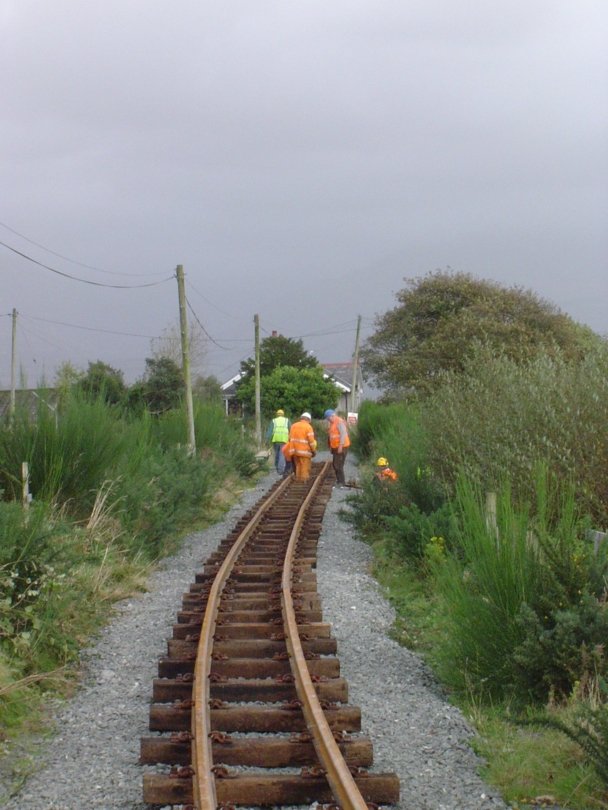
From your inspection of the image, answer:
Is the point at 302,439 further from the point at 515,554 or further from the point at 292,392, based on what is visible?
the point at 292,392

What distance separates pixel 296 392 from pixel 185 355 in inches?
1112

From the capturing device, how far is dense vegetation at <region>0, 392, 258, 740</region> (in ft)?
25.1

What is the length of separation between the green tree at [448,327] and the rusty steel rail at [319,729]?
2592cm

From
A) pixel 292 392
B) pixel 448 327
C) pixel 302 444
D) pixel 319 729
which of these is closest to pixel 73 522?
pixel 319 729

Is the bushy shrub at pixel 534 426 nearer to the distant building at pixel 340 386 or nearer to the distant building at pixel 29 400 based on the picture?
the distant building at pixel 29 400

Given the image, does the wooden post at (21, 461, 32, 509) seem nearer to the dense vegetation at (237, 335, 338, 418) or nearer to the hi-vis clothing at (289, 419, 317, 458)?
the hi-vis clothing at (289, 419, 317, 458)

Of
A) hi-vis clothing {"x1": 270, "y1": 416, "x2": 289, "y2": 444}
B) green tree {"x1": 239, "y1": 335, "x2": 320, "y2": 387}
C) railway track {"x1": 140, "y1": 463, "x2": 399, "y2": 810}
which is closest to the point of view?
railway track {"x1": 140, "y1": 463, "x2": 399, "y2": 810}

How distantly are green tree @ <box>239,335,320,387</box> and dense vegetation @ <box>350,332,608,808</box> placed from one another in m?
48.1

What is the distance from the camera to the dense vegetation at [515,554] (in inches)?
245

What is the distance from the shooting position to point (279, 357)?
213 ft

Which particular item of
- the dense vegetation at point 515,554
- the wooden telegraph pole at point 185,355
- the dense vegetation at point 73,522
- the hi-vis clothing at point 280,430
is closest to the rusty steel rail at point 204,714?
the dense vegetation at point 73,522

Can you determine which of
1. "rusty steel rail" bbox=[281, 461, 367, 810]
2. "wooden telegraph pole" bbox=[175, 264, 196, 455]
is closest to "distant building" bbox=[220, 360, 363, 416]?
"wooden telegraph pole" bbox=[175, 264, 196, 455]

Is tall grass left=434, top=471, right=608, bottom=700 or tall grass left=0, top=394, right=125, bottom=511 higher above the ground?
tall grass left=0, top=394, right=125, bottom=511

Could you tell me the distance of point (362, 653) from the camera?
8078 mm
